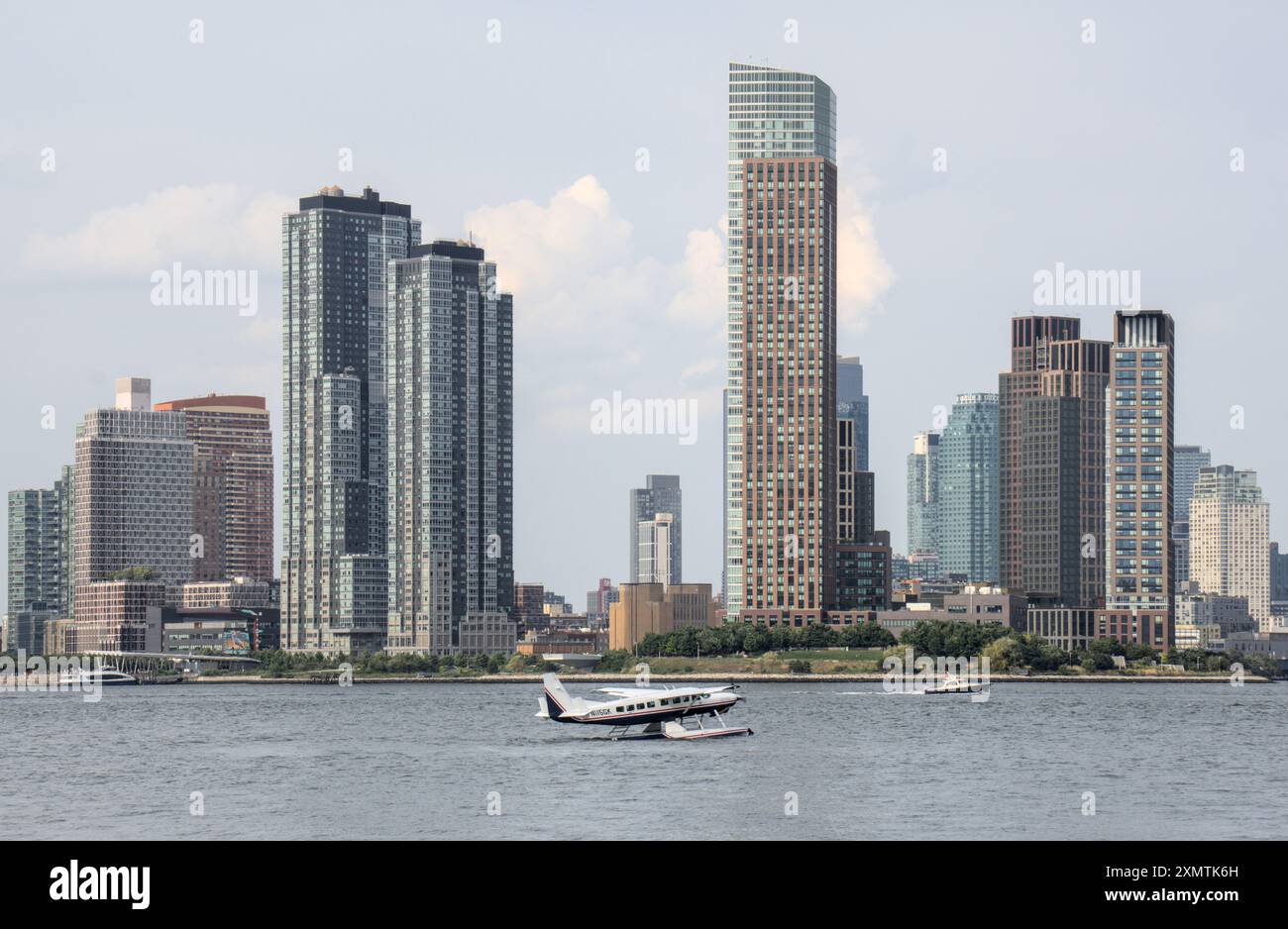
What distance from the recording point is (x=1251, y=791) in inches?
4247

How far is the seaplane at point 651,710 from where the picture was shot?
151125 millimetres

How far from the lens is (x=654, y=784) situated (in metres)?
109

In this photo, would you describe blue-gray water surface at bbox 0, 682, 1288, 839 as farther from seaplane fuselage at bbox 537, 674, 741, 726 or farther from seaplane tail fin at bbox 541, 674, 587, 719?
seaplane tail fin at bbox 541, 674, 587, 719

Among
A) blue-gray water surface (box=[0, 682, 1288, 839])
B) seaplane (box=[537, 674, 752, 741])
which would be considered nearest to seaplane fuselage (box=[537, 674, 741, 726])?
seaplane (box=[537, 674, 752, 741])

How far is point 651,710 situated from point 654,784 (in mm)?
42016

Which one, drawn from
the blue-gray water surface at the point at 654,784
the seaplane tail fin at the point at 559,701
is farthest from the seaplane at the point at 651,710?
the blue-gray water surface at the point at 654,784

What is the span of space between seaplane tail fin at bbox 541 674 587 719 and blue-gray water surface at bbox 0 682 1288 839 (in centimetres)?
266

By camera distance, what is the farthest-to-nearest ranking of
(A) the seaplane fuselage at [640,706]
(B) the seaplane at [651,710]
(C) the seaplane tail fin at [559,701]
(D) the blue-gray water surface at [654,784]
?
1. (C) the seaplane tail fin at [559,701]
2. (B) the seaplane at [651,710]
3. (A) the seaplane fuselage at [640,706]
4. (D) the blue-gray water surface at [654,784]

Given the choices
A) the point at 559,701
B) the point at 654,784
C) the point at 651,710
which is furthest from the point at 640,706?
the point at 654,784

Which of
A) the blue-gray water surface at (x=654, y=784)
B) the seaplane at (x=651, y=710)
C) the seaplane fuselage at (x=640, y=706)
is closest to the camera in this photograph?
the blue-gray water surface at (x=654, y=784)

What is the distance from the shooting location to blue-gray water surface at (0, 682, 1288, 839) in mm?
86125

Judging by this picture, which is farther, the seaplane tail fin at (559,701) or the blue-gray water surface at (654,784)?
the seaplane tail fin at (559,701)

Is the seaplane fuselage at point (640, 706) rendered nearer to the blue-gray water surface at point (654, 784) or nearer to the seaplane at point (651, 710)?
the seaplane at point (651, 710)
